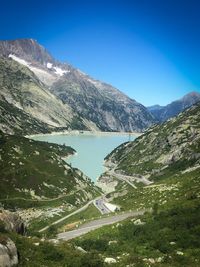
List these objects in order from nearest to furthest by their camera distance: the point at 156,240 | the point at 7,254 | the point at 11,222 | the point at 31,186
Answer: the point at 7,254 → the point at 11,222 → the point at 156,240 → the point at 31,186

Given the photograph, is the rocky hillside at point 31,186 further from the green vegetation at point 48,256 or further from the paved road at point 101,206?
the green vegetation at point 48,256

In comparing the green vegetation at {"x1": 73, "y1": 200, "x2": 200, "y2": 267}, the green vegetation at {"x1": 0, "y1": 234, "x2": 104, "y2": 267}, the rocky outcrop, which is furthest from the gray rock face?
the green vegetation at {"x1": 73, "y1": 200, "x2": 200, "y2": 267}

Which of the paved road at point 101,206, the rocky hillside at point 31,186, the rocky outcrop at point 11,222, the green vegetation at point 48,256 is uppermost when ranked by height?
the rocky hillside at point 31,186

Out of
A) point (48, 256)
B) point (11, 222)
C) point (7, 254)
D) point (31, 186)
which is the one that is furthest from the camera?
point (31, 186)

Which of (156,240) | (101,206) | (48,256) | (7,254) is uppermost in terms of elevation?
(101,206)

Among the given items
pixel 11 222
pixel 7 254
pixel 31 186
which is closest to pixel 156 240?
pixel 11 222

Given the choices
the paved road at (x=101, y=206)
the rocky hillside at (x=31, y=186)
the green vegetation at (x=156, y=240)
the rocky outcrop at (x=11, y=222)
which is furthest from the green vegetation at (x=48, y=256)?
the rocky hillside at (x=31, y=186)

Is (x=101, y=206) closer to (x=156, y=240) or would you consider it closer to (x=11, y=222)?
(x=156, y=240)

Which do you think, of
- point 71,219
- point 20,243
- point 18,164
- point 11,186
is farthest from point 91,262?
point 18,164

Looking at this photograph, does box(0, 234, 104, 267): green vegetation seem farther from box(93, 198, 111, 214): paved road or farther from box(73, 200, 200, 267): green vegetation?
box(93, 198, 111, 214): paved road
